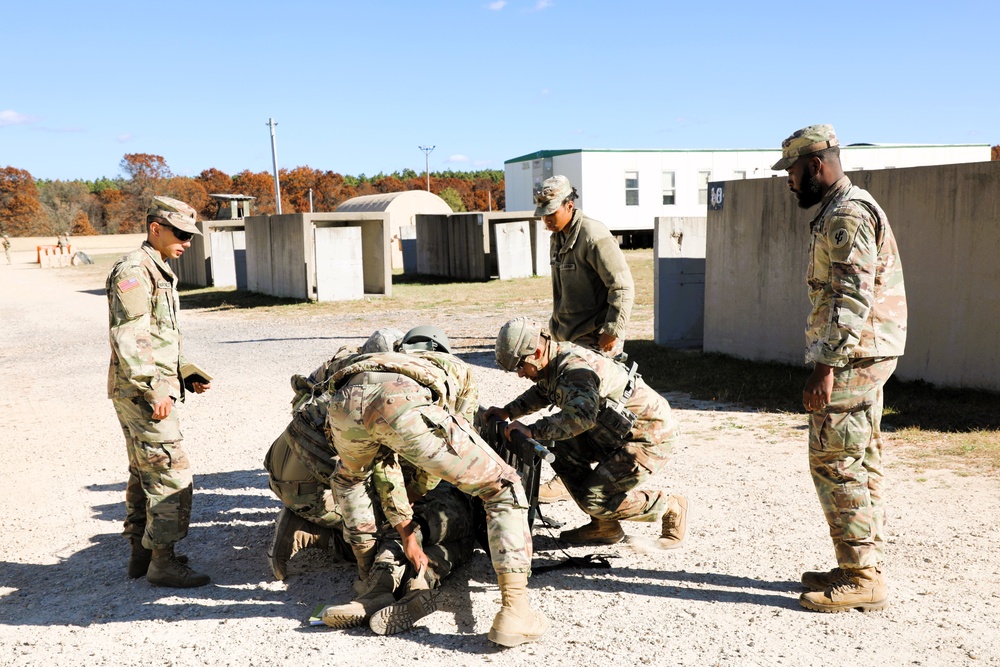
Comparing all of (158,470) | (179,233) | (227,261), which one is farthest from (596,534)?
(227,261)

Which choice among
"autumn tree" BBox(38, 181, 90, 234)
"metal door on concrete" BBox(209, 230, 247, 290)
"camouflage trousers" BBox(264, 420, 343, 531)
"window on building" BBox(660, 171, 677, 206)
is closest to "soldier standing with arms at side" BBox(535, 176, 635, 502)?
"camouflage trousers" BBox(264, 420, 343, 531)

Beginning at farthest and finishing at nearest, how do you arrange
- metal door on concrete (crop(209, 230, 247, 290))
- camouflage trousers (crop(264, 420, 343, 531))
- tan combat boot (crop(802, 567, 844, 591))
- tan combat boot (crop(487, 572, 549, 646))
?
metal door on concrete (crop(209, 230, 247, 290)), camouflage trousers (crop(264, 420, 343, 531)), tan combat boot (crop(802, 567, 844, 591)), tan combat boot (crop(487, 572, 549, 646))

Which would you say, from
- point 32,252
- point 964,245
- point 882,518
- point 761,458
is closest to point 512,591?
point 882,518

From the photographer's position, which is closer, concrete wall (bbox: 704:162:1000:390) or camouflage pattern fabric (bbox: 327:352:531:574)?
camouflage pattern fabric (bbox: 327:352:531:574)

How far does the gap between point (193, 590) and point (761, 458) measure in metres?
4.00

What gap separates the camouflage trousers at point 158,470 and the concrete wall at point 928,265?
6713mm

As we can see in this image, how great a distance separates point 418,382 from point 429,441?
0.28 meters

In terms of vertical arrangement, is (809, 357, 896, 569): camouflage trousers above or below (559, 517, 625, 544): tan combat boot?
above

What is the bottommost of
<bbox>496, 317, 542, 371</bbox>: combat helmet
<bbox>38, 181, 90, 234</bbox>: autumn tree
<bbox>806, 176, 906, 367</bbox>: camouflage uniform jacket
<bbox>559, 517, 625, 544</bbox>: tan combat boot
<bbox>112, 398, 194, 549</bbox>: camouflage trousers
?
<bbox>559, 517, 625, 544</bbox>: tan combat boot

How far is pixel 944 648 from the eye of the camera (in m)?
3.49

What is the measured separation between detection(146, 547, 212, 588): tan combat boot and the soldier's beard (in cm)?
340

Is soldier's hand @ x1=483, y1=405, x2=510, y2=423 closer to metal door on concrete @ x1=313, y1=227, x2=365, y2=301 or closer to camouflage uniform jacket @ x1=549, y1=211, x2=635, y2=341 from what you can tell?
camouflage uniform jacket @ x1=549, y1=211, x2=635, y2=341

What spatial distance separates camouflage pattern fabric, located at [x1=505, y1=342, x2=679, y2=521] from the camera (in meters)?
4.32

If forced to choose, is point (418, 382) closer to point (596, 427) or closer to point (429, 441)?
point (429, 441)
